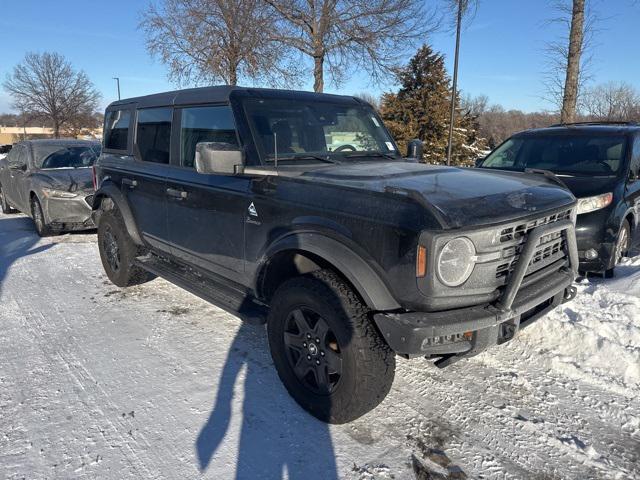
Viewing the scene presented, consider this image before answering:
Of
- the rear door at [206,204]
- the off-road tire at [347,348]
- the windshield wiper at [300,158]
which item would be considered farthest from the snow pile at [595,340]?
the rear door at [206,204]

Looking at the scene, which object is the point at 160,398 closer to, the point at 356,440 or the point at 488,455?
the point at 356,440

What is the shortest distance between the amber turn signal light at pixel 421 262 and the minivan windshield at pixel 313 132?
1.46m

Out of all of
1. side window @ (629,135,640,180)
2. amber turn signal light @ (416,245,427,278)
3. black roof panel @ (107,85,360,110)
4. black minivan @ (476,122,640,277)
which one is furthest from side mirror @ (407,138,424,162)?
side window @ (629,135,640,180)

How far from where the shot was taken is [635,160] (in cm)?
589

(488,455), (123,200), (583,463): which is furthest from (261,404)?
(123,200)

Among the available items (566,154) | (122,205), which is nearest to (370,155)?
(122,205)

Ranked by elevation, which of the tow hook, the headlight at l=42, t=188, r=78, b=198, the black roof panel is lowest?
the tow hook

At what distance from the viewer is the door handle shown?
4086mm

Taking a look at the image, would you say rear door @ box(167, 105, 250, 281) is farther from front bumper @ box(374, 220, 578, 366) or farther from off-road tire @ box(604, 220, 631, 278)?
off-road tire @ box(604, 220, 631, 278)

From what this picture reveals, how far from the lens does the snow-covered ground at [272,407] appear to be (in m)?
2.59

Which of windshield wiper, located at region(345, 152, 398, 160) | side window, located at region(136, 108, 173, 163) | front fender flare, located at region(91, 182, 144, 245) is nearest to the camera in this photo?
windshield wiper, located at region(345, 152, 398, 160)

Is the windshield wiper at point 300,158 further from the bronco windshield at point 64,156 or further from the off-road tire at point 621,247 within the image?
the bronco windshield at point 64,156

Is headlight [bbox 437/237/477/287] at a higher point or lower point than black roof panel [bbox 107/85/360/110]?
lower

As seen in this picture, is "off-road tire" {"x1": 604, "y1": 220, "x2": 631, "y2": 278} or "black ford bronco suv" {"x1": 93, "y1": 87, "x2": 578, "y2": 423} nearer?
"black ford bronco suv" {"x1": 93, "y1": 87, "x2": 578, "y2": 423}
